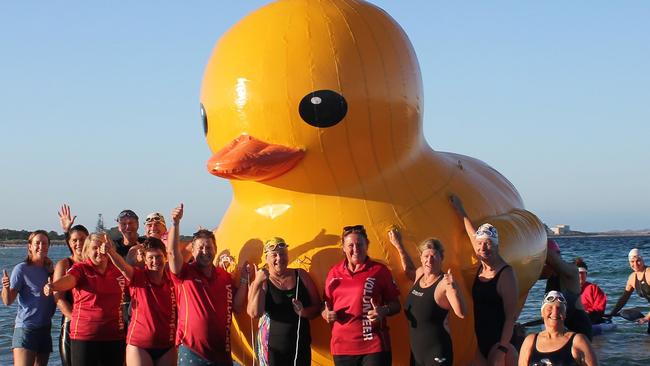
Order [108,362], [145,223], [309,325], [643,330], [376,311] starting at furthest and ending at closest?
[643,330] → [145,223] → [108,362] → [309,325] → [376,311]

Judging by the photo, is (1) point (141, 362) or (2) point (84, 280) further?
(2) point (84, 280)

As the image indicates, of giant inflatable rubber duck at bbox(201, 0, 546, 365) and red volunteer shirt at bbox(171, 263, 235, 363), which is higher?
giant inflatable rubber duck at bbox(201, 0, 546, 365)

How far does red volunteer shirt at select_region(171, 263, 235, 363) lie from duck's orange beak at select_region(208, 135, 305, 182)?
2.27 feet

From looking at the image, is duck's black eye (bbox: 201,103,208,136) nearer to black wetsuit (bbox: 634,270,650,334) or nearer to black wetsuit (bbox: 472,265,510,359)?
black wetsuit (bbox: 472,265,510,359)

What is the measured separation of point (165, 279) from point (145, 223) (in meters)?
0.91

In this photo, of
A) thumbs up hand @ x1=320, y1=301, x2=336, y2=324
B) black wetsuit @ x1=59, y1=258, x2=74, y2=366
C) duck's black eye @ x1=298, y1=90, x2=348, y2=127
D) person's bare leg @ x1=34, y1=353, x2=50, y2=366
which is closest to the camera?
thumbs up hand @ x1=320, y1=301, x2=336, y2=324

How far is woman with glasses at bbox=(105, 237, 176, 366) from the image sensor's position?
579cm

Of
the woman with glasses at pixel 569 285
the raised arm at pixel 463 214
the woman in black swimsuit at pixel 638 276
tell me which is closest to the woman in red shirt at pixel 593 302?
the woman in black swimsuit at pixel 638 276

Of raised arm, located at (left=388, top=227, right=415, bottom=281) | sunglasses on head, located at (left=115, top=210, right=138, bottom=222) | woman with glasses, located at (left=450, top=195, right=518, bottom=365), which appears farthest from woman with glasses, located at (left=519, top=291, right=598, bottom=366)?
sunglasses on head, located at (left=115, top=210, right=138, bottom=222)

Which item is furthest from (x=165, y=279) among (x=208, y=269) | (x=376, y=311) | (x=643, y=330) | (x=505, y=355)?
(x=643, y=330)

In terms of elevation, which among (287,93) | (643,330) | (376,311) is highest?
(287,93)

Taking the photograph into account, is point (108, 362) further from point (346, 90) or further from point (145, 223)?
point (346, 90)

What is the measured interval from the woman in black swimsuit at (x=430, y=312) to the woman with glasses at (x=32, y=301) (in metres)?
3.25

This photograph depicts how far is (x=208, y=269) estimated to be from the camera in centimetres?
573
